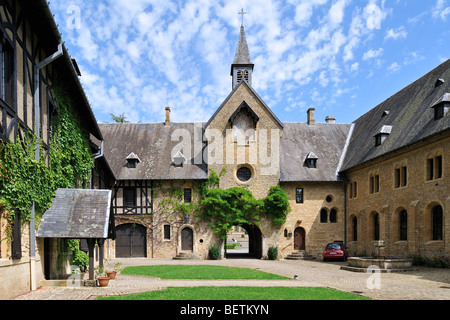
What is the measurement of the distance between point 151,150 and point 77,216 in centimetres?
1835

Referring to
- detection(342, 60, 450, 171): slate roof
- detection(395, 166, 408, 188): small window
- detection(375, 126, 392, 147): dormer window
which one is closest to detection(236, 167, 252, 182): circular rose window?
detection(342, 60, 450, 171): slate roof

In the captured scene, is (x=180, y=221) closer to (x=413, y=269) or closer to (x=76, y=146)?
(x=76, y=146)

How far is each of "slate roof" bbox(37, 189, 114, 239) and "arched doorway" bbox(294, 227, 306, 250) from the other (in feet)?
61.5

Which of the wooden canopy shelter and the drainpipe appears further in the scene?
the wooden canopy shelter

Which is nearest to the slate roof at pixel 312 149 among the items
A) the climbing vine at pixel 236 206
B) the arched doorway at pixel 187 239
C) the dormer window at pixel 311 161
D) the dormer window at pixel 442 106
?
the dormer window at pixel 311 161

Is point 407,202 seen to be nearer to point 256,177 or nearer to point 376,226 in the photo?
point 376,226

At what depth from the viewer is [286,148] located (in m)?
30.0

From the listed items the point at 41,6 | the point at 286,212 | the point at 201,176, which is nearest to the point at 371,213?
the point at 286,212

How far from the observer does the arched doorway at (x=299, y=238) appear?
2767 cm

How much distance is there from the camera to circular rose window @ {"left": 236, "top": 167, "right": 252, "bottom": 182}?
27547 millimetres

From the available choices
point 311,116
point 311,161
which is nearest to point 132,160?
point 311,161

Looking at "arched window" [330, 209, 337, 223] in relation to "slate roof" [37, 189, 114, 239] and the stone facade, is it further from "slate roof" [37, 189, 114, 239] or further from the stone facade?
"slate roof" [37, 189, 114, 239]

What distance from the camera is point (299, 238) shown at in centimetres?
2777

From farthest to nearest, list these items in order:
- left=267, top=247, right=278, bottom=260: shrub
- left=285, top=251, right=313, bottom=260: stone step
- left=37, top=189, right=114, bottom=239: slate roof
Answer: left=285, top=251, right=313, bottom=260: stone step, left=267, top=247, right=278, bottom=260: shrub, left=37, top=189, right=114, bottom=239: slate roof
